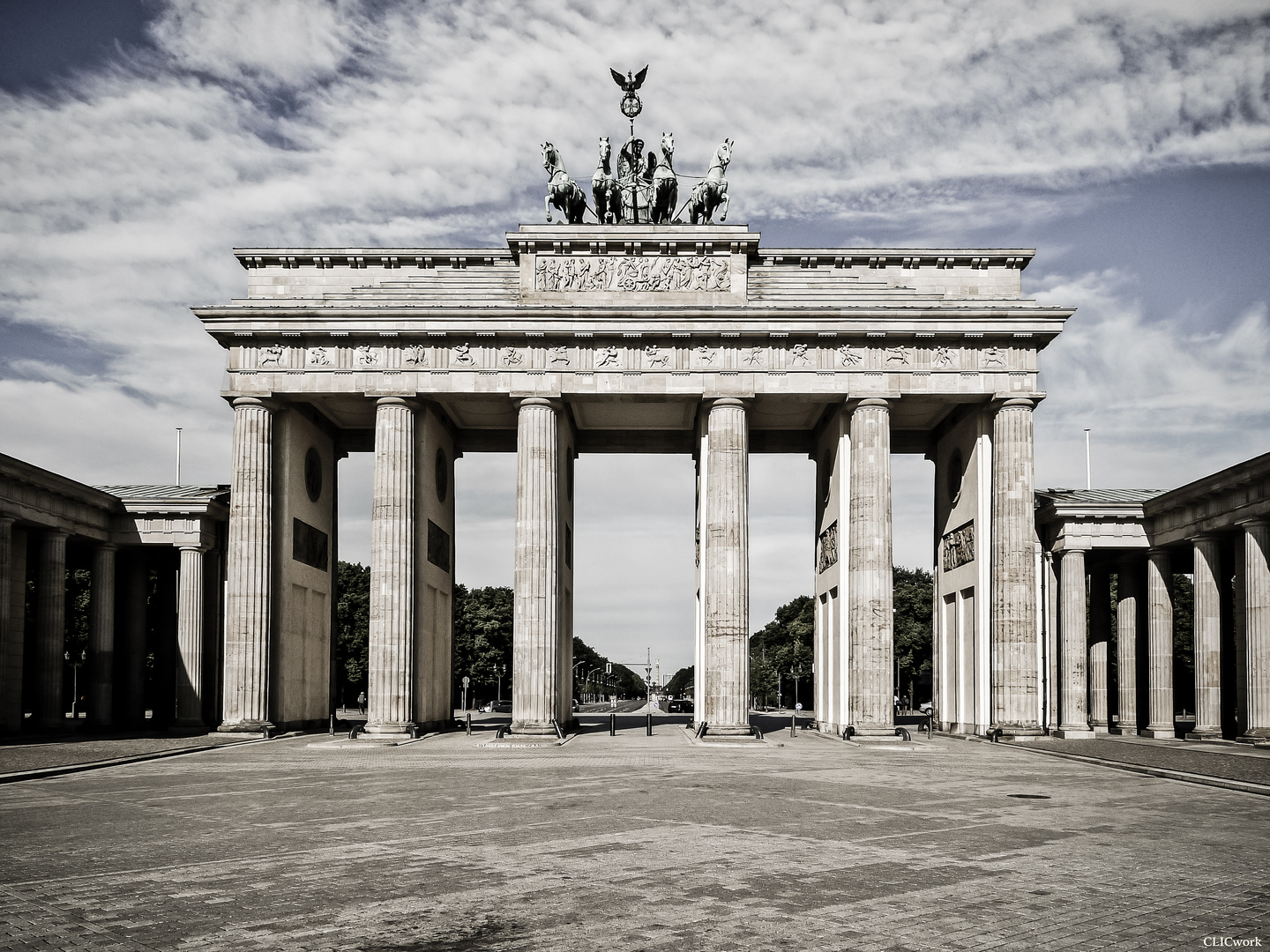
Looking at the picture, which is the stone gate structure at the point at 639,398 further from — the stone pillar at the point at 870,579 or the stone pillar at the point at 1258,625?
the stone pillar at the point at 1258,625

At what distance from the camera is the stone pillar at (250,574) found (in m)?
43.4

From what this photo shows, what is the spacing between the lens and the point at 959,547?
1907 inches

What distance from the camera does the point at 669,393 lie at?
45344 millimetres

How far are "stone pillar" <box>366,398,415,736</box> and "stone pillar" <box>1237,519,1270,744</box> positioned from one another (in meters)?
29.9

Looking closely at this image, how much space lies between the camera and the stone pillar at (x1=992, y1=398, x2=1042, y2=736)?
43.2 m

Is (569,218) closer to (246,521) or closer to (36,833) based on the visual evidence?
(246,521)

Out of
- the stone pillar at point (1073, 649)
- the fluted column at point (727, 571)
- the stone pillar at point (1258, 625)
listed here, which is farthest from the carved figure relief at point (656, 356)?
the stone pillar at point (1258, 625)

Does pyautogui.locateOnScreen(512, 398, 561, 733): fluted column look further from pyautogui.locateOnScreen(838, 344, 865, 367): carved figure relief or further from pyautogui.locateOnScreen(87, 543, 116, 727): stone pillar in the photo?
pyautogui.locateOnScreen(87, 543, 116, 727): stone pillar

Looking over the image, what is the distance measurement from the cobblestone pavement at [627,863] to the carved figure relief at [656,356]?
2181 centimetres

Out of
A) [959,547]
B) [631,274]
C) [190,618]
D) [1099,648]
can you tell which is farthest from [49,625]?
[1099,648]

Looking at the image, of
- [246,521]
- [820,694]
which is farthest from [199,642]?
[820,694]

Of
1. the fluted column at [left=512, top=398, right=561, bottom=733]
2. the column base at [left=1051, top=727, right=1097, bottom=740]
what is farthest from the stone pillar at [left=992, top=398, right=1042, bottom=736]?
the fluted column at [left=512, top=398, right=561, bottom=733]

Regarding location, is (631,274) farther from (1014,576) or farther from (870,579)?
(1014,576)

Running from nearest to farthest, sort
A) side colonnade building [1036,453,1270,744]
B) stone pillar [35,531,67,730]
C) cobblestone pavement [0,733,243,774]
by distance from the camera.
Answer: cobblestone pavement [0,733,243,774]
side colonnade building [1036,453,1270,744]
stone pillar [35,531,67,730]
